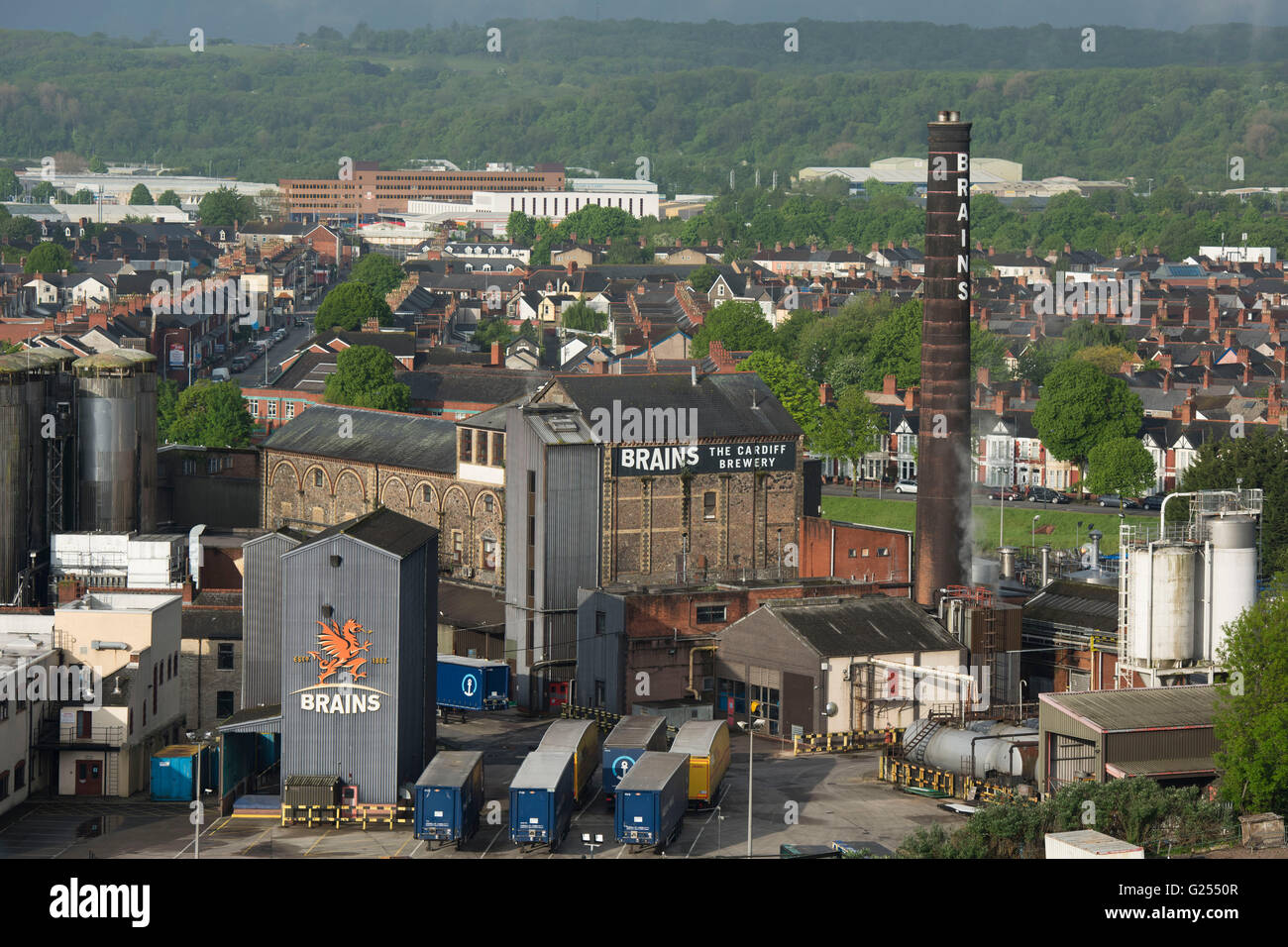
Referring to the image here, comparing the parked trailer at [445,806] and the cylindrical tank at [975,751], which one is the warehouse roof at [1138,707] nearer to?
the cylindrical tank at [975,751]

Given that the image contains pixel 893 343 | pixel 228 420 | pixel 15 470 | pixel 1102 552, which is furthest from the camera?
pixel 893 343

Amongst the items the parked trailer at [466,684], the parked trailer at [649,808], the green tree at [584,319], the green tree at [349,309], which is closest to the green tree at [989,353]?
the green tree at [584,319]

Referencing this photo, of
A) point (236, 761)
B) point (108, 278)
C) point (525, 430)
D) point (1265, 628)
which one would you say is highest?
point (108, 278)

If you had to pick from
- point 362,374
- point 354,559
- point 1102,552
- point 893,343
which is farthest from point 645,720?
point 893,343

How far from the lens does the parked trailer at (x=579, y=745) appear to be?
174 ft

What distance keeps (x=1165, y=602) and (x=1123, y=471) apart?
55614 millimetres

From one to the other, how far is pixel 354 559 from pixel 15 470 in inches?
877

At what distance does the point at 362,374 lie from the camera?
121438mm

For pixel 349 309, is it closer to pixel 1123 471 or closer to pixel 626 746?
pixel 1123 471

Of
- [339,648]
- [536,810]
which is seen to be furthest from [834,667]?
[339,648]

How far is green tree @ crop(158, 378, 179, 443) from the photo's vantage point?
400 ft

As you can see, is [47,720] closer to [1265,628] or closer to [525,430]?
[525,430]

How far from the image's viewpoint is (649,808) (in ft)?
159
